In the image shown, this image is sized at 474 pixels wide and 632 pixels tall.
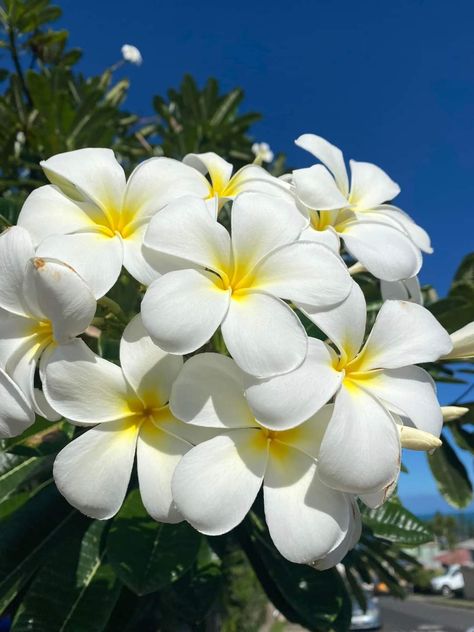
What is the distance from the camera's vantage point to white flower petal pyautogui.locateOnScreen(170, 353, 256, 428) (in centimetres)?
53

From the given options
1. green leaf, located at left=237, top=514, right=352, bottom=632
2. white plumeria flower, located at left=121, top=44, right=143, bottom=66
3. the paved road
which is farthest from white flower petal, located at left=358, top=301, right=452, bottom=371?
the paved road

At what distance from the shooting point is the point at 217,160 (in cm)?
80

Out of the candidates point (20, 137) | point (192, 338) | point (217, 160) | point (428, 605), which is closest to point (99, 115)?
point (20, 137)

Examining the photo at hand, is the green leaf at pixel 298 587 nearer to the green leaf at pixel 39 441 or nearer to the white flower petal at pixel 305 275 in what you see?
the green leaf at pixel 39 441

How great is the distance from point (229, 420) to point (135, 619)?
56 centimetres

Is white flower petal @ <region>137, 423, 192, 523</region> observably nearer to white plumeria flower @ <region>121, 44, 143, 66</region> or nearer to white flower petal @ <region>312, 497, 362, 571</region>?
white flower petal @ <region>312, 497, 362, 571</region>

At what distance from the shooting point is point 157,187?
2.12ft

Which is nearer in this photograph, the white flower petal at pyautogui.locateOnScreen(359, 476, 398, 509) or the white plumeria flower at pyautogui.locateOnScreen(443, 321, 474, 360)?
the white flower petal at pyautogui.locateOnScreen(359, 476, 398, 509)

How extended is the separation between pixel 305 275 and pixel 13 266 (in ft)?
0.91

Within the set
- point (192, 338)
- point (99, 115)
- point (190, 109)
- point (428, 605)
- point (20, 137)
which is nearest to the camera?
point (192, 338)

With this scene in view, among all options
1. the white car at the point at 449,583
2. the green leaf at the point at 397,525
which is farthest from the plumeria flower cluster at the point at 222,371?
the white car at the point at 449,583

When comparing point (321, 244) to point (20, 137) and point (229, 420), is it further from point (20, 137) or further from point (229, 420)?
point (20, 137)

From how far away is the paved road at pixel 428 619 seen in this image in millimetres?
15933

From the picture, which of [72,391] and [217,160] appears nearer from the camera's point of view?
[72,391]
